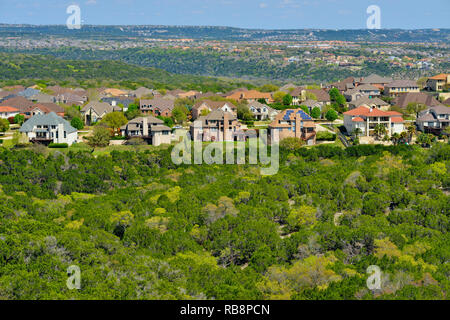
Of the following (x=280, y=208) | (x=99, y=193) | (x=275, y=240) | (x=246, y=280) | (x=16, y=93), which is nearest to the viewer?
(x=246, y=280)

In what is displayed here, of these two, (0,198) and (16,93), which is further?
(16,93)

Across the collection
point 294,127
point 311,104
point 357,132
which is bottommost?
point 357,132

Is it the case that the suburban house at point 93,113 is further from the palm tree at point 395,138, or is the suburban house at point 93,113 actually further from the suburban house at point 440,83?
the suburban house at point 440,83

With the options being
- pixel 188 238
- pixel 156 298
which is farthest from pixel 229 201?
pixel 156 298

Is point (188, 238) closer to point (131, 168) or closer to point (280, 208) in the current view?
point (280, 208)

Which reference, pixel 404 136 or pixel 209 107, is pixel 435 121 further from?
pixel 209 107

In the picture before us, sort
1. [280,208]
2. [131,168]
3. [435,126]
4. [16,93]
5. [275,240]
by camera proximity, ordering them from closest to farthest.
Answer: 1. [275,240]
2. [280,208]
3. [131,168]
4. [435,126]
5. [16,93]

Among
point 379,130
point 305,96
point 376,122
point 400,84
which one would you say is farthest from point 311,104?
point 400,84

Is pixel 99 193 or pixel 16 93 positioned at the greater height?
pixel 16 93
